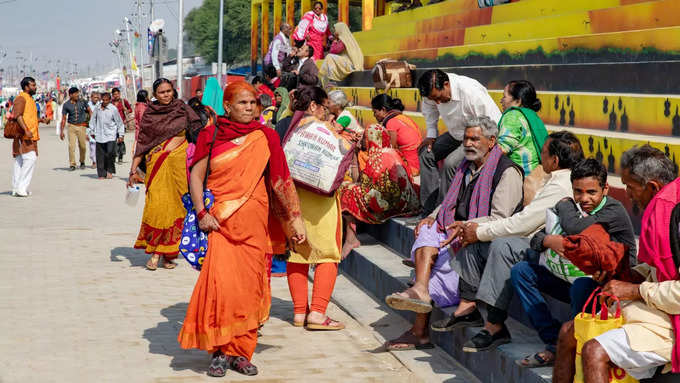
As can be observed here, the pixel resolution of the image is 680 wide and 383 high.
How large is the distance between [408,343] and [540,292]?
1.27 meters

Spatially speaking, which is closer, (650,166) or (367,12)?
(650,166)

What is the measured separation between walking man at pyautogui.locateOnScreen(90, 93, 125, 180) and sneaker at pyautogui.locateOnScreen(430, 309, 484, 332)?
44.5 feet

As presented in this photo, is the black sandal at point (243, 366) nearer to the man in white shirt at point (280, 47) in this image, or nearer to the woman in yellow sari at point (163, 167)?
the woman in yellow sari at point (163, 167)

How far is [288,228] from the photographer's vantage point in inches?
230

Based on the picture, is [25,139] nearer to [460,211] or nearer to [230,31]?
[460,211]

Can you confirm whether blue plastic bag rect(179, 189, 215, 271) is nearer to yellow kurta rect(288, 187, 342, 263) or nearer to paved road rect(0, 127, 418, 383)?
paved road rect(0, 127, 418, 383)

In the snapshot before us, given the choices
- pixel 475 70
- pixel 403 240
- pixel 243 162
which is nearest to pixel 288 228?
pixel 243 162

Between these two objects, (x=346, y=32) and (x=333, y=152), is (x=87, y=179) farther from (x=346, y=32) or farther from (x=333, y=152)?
(x=333, y=152)

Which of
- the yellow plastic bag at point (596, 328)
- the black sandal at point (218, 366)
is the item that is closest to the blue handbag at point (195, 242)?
the black sandal at point (218, 366)

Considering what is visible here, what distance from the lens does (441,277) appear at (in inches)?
226

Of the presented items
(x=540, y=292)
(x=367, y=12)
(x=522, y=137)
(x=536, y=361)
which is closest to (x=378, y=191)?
(x=522, y=137)

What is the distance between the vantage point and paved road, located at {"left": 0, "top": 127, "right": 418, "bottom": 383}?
17.9 feet

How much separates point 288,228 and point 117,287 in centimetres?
274

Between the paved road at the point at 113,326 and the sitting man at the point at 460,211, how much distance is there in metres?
0.44
